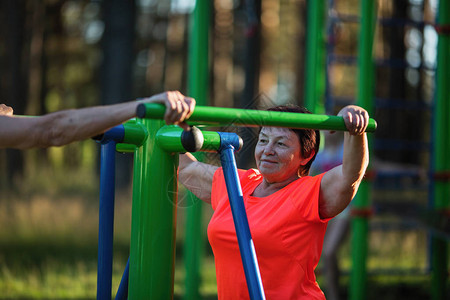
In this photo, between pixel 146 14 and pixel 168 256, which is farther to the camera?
pixel 146 14

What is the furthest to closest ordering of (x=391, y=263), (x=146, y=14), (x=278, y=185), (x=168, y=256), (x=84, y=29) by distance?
(x=146, y=14)
(x=84, y=29)
(x=391, y=263)
(x=278, y=185)
(x=168, y=256)

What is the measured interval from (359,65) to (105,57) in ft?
20.6

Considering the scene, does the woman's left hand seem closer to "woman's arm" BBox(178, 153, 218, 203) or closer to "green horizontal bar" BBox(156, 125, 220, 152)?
"green horizontal bar" BBox(156, 125, 220, 152)

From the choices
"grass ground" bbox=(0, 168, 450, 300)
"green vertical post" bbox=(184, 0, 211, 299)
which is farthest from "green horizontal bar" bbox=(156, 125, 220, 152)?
"grass ground" bbox=(0, 168, 450, 300)

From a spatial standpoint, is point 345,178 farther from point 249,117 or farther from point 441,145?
point 441,145

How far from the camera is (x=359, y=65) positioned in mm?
4445

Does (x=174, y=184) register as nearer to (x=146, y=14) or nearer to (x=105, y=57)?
(x=105, y=57)

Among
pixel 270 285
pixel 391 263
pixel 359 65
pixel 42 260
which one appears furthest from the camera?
pixel 391 263

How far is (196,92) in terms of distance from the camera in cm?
492

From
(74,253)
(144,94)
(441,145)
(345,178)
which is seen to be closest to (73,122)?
(345,178)

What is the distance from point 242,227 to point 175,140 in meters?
0.32

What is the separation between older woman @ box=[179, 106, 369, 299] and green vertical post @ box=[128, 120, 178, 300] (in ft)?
0.97

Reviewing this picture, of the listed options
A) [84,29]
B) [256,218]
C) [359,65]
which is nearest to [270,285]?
[256,218]

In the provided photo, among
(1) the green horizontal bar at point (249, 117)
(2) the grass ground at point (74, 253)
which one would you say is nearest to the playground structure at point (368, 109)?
(2) the grass ground at point (74, 253)
